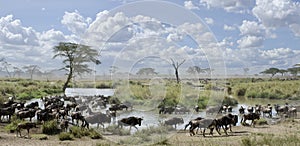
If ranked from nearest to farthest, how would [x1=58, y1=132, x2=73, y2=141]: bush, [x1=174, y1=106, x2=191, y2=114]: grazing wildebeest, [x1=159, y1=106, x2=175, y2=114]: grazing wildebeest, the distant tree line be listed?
[x1=58, y1=132, x2=73, y2=141]: bush
[x1=174, y1=106, x2=191, y2=114]: grazing wildebeest
[x1=159, y1=106, x2=175, y2=114]: grazing wildebeest
the distant tree line

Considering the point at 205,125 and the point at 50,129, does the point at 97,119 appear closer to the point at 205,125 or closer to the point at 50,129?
the point at 50,129

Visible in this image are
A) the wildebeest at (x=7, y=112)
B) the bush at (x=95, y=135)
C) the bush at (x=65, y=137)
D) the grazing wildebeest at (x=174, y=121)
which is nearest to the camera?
the bush at (x=65, y=137)

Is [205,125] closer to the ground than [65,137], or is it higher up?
higher up

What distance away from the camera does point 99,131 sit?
15812 millimetres

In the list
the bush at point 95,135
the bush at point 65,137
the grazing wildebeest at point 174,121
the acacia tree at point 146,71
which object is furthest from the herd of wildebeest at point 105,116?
the acacia tree at point 146,71

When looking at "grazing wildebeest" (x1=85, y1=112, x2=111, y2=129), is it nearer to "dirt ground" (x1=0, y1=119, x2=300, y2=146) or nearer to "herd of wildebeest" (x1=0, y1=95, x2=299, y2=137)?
"herd of wildebeest" (x1=0, y1=95, x2=299, y2=137)

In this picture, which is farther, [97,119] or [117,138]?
[97,119]

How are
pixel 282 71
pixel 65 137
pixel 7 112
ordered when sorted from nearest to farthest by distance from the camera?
pixel 65 137 → pixel 7 112 → pixel 282 71

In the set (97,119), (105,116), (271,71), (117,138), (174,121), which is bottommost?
(117,138)

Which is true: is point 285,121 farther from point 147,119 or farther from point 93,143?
point 93,143

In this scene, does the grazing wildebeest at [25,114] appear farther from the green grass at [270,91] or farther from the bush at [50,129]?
the green grass at [270,91]

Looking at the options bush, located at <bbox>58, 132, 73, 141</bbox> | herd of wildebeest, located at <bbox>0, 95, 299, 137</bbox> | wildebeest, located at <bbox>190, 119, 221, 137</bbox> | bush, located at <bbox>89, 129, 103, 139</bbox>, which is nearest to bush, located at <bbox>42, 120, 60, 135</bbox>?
herd of wildebeest, located at <bbox>0, 95, 299, 137</bbox>

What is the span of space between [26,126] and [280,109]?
17.2 metres

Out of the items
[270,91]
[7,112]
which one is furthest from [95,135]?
[270,91]
